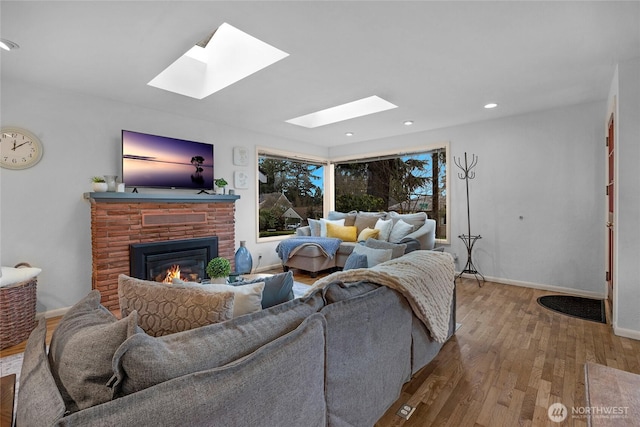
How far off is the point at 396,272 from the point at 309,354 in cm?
86

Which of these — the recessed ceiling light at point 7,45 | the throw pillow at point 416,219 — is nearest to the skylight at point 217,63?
the recessed ceiling light at point 7,45

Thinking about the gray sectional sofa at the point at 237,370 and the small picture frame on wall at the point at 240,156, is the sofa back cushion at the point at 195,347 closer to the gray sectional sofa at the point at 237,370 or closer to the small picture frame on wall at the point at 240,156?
the gray sectional sofa at the point at 237,370

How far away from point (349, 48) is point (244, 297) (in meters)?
2.02

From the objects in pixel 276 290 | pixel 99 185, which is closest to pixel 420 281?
pixel 276 290

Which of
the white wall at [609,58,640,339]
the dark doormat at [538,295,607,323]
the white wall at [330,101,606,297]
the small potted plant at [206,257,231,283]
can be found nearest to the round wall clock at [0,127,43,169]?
the small potted plant at [206,257,231,283]

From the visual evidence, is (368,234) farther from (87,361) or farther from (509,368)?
(87,361)

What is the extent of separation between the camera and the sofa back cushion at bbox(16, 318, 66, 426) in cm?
67

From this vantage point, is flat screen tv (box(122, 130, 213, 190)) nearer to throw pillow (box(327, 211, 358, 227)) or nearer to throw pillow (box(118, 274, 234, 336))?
throw pillow (box(327, 211, 358, 227))

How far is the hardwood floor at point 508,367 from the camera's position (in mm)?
1652

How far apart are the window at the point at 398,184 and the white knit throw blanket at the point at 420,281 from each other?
301 cm

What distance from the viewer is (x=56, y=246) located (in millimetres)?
3156

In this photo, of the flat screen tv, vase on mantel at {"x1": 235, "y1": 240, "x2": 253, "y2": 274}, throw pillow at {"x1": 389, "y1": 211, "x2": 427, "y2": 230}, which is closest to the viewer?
the flat screen tv

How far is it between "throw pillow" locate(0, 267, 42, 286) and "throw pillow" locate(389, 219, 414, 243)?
157 inches

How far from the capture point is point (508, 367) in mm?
2094
